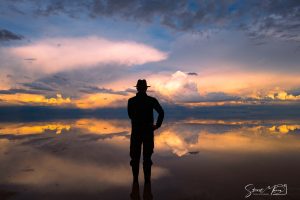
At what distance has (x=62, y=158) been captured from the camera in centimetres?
1277

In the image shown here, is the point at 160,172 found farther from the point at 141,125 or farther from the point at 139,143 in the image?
the point at 141,125

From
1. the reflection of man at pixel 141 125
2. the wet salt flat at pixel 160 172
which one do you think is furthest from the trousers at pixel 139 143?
the wet salt flat at pixel 160 172

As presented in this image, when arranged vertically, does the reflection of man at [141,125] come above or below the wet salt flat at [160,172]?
above

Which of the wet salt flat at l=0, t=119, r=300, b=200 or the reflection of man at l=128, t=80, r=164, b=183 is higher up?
the reflection of man at l=128, t=80, r=164, b=183

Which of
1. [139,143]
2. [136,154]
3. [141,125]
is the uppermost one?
[141,125]

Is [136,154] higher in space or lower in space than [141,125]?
lower

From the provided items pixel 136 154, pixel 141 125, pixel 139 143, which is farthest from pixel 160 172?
pixel 141 125

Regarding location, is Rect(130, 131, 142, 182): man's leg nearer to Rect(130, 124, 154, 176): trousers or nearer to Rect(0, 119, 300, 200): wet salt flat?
Rect(130, 124, 154, 176): trousers

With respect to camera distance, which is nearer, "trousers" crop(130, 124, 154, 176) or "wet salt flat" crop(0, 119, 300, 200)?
"wet salt flat" crop(0, 119, 300, 200)

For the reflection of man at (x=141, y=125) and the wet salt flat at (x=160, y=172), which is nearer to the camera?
the wet salt flat at (x=160, y=172)

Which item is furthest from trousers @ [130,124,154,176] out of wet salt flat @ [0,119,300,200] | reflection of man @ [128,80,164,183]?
wet salt flat @ [0,119,300,200]

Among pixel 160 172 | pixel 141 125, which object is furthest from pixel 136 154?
pixel 160 172

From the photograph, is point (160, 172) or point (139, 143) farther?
point (160, 172)

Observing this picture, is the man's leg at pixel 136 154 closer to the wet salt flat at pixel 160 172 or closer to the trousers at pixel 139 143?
the trousers at pixel 139 143
